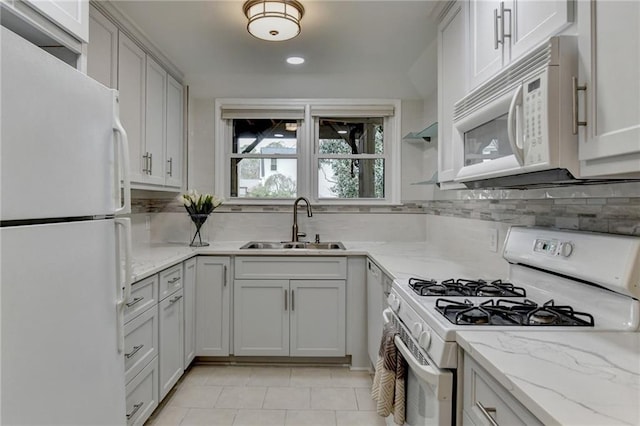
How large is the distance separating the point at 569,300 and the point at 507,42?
94cm

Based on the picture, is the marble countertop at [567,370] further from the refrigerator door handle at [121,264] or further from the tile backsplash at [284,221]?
the tile backsplash at [284,221]

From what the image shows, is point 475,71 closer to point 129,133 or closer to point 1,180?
point 1,180

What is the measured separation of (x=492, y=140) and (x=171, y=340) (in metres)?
2.13

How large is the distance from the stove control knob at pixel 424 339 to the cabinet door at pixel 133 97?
6.62 ft

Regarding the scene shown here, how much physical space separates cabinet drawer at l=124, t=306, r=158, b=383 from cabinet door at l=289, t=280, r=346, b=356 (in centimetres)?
101

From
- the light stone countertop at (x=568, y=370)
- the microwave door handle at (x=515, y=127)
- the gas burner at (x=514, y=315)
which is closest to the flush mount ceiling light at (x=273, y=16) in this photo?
the microwave door handle at (x=515, y=127)

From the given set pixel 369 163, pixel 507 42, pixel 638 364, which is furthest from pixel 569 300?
pixel 369 163

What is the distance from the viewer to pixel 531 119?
1.06 meters

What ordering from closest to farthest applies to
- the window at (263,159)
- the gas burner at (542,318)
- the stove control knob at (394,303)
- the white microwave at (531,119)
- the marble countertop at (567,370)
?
1. the marble countertop at (567,370)
2. the white microwave at (531,119)
3. the gas burner at (542,318)
4. the stove control knob at (394,303)
5. the window at (263,159)

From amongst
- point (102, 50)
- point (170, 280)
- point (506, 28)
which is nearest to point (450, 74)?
point (506, 28)

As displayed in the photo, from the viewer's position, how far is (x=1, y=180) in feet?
2.82

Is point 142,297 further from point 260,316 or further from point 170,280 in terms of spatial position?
point 260,316

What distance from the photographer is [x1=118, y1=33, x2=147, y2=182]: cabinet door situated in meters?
2.26

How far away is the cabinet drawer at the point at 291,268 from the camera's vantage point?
9.16 ft
